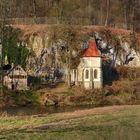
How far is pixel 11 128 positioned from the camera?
33.0m

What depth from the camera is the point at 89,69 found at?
71812 mm

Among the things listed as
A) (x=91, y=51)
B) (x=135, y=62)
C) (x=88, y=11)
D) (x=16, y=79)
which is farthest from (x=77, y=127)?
(x=88, y=11)

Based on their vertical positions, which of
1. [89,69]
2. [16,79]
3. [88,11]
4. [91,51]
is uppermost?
[88,11]

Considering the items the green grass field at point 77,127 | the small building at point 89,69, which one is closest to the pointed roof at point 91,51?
the small building at point 89,69

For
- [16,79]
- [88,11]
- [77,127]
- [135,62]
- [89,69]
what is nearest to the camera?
[77,127]

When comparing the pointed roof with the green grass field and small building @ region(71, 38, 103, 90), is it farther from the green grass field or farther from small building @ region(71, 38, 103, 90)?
the green grass field

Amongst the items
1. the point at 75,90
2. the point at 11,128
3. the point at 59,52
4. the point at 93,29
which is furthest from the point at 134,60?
the point at 11,128

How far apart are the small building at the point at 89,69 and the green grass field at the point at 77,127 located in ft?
A: 94.6

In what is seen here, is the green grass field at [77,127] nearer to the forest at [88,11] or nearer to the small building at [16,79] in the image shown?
the small building at [16,79]

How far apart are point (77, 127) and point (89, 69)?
38551mm

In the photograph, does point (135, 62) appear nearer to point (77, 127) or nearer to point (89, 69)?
point (89, 69)

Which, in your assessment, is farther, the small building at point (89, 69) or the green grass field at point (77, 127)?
the small building at point (89, 69)

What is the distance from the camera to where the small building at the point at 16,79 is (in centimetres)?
6600

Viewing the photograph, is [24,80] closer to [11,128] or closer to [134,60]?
[134,60]
